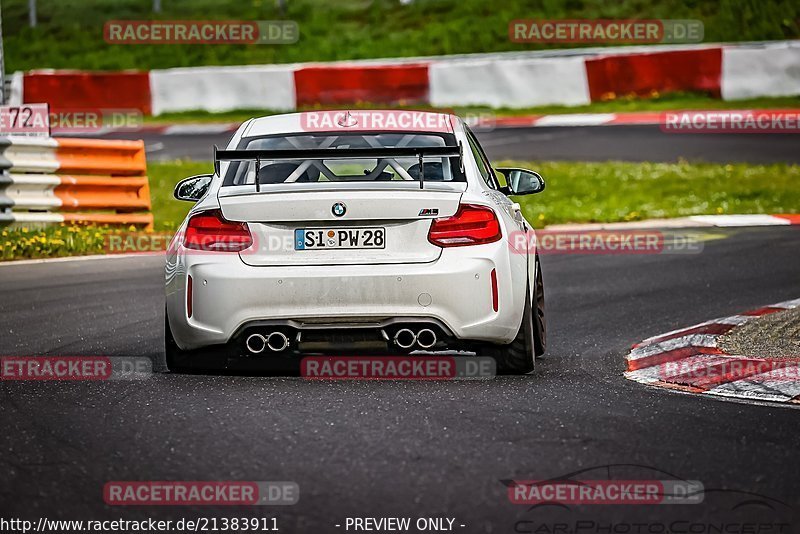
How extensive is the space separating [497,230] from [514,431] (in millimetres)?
1552

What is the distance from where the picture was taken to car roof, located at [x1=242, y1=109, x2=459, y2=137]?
855cm

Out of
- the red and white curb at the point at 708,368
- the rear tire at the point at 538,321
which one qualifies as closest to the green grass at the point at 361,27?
the red and white curb at the point at 708,368

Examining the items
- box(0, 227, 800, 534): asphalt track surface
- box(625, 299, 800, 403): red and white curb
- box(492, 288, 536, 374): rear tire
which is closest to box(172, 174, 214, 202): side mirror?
box(0, 227, 800, 534): asphalt track surface

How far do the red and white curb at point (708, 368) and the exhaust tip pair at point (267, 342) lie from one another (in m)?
1.81

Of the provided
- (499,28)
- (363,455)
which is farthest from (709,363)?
(499,28)

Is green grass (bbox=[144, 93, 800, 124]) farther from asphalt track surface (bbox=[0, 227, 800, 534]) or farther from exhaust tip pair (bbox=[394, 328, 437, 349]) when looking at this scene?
exhaust tip pair (bbox=[394, 328, 437, 349])

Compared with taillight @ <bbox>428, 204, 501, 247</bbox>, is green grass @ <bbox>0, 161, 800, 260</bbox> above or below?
below

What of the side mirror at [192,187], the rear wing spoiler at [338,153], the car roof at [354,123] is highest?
the car roof at [354,123]

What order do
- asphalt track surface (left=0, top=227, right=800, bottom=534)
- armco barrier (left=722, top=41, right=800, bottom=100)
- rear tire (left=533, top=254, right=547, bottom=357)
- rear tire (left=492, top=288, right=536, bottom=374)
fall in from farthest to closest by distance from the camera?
1. armco barrier (left=722, top=41, right=800, bottom=100)
2. rear tire (left=533, top=254, right=547, bottom=357)
3. rear tire (left=492, top=288, right=536, bottom=374)
4. asphalt track surface (left=0, top=227, right=800, bottom=534)

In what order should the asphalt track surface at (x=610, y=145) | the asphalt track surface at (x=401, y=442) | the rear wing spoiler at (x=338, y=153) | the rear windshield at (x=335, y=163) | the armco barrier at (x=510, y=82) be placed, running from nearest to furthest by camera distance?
1. the asphalt track surface at (x=401, y=442)
2. the rear wing spoiler at (x=338, y=153)
3. the rear windshield at (x=335, y=163)
4. the asphalt track surface at (x=610, y=145)
5. the armco barrier at (x=510, y=82)

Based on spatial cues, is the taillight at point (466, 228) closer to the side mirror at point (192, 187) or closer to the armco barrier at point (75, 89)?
the side mirror at point (192, 187)

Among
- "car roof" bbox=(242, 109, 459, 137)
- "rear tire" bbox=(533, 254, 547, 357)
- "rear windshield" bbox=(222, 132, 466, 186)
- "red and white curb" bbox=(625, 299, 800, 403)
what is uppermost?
"car roof" bbox=(242, 109, 459, 137)

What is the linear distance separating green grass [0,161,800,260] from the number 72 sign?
1.00m

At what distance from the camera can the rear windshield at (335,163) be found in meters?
8.26
